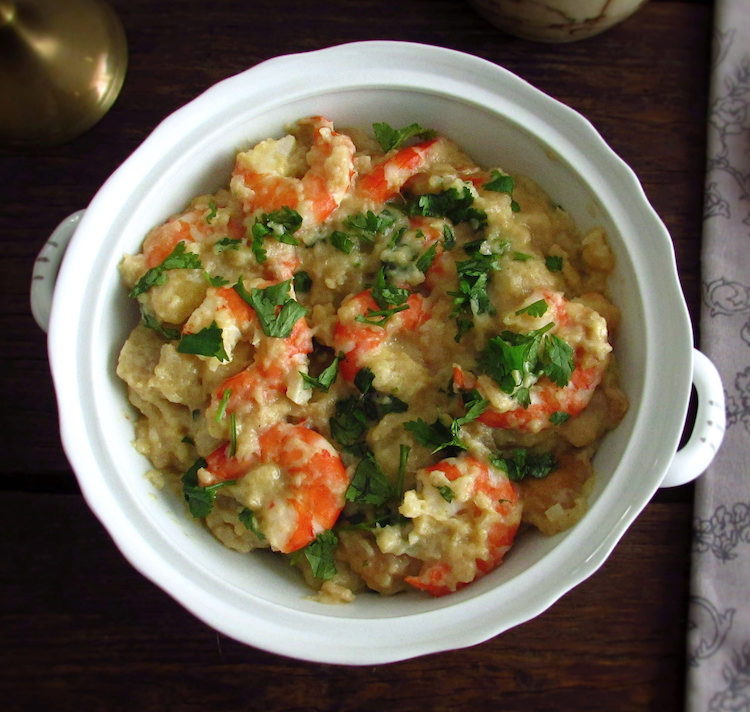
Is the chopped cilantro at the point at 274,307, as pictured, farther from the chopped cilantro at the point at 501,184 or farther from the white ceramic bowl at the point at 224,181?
the chopped cilantro at the point at 501,184

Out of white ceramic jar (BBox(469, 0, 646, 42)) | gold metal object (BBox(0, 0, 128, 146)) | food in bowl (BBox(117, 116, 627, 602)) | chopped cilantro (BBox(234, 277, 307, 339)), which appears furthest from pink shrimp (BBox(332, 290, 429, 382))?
gold metal object (BBox(0, 0, 128, 146))

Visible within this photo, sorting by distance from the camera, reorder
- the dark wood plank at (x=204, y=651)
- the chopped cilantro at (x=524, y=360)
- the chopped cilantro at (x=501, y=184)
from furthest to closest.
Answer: the dark wood plank at (x=204, y=651), the chopped cilantro at (x=501, y=184), the chopped cilantro at (x=524, y=360)

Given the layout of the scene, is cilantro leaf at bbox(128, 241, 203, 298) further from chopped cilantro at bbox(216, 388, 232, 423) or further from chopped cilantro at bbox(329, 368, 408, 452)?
chopped cilantro at bbox(329, 368, 408, 452)

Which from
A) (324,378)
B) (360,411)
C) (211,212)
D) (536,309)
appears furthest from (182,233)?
(536,309)

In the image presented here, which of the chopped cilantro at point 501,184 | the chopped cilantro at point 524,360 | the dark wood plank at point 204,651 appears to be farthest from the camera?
the dark wood plank at point 204,651

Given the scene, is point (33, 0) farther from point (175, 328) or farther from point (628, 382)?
point (628, 382)

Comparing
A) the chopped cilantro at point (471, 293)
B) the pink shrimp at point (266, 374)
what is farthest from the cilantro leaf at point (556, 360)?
the pink shrimp at point (266, 374)

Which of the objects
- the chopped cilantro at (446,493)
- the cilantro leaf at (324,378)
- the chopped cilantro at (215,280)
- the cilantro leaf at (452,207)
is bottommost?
the chopped cilantro at (446,493)
